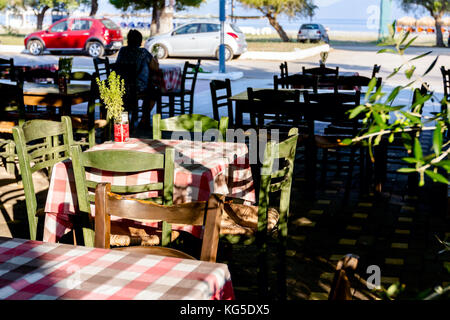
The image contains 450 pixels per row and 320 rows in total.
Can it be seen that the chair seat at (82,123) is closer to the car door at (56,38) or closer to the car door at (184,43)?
the car door at (184,43)

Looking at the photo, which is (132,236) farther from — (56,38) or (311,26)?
(311,26)

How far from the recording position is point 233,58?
71.4 ft

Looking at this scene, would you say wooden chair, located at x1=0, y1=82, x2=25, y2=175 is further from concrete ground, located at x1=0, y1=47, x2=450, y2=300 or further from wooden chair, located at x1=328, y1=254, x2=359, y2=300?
wooden chair, located at x1=328, y1=254, x2=359, y2=300

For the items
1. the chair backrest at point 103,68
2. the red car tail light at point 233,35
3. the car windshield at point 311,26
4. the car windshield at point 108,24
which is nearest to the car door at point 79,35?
the car windshield at point 108,24

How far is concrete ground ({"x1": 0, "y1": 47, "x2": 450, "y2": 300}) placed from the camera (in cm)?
372

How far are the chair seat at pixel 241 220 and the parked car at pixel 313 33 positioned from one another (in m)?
28.0

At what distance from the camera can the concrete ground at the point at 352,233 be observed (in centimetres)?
372

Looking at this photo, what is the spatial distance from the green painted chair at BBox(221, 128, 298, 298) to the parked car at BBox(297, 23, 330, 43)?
28.2 m

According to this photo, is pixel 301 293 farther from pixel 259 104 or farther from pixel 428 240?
A: pixel 259 104

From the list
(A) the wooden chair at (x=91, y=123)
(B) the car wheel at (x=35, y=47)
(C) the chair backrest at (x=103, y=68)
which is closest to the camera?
(A) the wooden chair at (x=91, y=123)

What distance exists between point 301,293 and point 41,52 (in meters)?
21.0

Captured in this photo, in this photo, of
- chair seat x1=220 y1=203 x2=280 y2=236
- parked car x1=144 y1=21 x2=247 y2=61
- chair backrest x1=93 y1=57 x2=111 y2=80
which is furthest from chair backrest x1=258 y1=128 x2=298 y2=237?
parked car x1=144 y1=21 x2=247 y2=61
